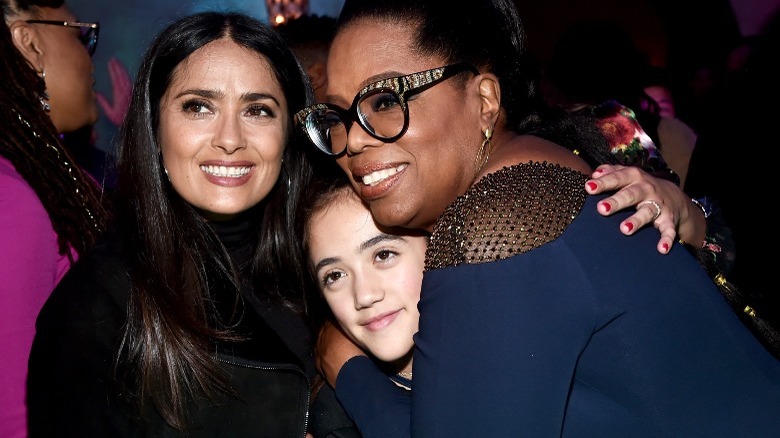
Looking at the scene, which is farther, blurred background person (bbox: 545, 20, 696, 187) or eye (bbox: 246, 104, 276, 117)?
blurred background person (bbox: 545, 20, 696, 187)

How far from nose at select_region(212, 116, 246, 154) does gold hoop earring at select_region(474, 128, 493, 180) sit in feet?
3.00

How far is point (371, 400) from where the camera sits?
1.93 metres

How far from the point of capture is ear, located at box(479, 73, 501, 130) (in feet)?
5.74

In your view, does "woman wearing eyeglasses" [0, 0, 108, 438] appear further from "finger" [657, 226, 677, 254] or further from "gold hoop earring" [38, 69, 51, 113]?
"finger" [657, 226, 677, 254]

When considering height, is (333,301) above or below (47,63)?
below

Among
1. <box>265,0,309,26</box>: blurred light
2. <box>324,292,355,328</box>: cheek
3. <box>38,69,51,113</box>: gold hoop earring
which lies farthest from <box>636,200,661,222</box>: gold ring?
<box>265,0,309,26</box>: blurred light

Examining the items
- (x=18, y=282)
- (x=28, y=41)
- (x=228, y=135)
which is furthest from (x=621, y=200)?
(x=28, y=41)

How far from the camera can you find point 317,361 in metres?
2.40

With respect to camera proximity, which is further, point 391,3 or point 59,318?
point 59,318

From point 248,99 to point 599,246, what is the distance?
1.41 metres

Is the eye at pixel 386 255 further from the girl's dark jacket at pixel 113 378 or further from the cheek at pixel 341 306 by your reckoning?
the girl's dark jacket at pixel 113 378

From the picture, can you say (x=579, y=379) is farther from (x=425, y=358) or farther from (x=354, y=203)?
(x=354, y=203)

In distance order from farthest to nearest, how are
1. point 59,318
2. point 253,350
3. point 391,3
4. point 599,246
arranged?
point 253,350
point 59,318
point 391,3
point 599,246

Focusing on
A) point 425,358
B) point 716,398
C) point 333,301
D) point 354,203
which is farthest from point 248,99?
point 716,398
